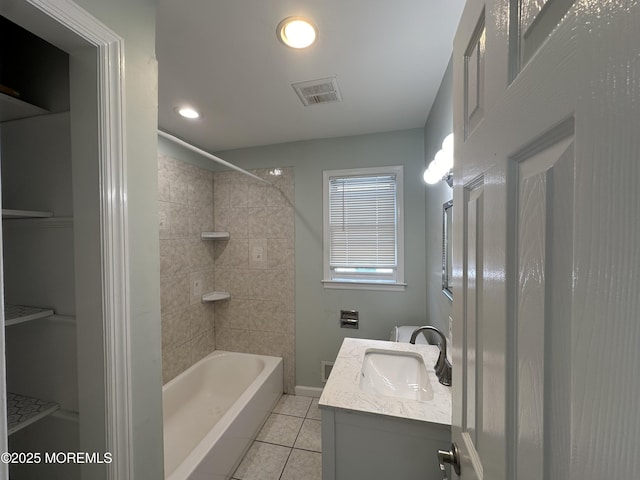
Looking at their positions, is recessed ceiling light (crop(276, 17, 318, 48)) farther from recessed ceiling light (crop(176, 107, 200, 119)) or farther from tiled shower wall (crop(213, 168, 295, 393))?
tiled shower wall (crop(213, 168, 295, 393))

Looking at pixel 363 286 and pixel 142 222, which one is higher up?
pixel 142 222

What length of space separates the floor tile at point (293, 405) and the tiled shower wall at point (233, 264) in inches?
4.2

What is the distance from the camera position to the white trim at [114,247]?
2.68 feet

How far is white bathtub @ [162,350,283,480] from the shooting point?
1495 millimetres

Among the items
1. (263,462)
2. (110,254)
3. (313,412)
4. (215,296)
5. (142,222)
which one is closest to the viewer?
(110,254)

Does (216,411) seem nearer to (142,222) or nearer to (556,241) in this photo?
(142,222)

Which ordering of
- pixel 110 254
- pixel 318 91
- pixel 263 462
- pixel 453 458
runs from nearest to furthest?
pixel 453 458
pixel 110 254
pixel 318 91
pixel 263 462

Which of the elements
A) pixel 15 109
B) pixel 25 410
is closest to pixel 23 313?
pixel 25 410

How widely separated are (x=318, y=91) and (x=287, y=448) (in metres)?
2.52

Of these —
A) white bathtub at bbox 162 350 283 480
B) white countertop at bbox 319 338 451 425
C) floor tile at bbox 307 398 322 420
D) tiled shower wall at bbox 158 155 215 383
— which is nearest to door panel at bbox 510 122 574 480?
white countertop at bbox 319 338 451 425

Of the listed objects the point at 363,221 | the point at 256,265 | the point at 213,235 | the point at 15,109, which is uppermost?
the point at 15,109

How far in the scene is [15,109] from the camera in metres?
0.96

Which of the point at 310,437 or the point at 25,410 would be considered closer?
the point at 25,410

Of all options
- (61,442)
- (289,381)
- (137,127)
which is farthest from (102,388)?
(289,381)
